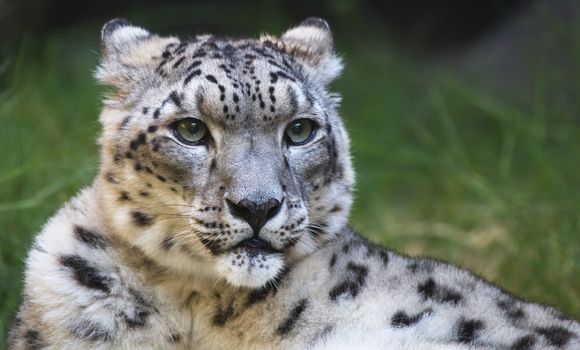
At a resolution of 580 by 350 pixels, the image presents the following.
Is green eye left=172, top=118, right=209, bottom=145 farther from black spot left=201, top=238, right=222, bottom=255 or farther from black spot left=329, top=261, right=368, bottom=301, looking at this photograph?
black spot left=329, top=261, right=368, bottom=301

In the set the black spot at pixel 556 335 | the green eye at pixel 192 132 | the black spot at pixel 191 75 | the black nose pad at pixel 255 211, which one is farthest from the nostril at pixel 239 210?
the black spot at pixel 556 335

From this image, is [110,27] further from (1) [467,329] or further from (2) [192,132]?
(1) [467,329]

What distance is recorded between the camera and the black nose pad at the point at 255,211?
3766 mm

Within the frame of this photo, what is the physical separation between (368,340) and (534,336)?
2.18 feet

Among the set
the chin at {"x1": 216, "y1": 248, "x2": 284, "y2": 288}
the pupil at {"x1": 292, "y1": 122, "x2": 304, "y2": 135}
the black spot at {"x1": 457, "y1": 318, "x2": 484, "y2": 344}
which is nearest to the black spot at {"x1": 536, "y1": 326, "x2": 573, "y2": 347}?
the black spot at {"x1": 457, "y1": 318, "x2": 484, "y2": 344}

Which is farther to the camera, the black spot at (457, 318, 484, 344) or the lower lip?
the black spot at (457, 318, 484, 344)

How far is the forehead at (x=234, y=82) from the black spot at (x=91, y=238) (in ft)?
2.16

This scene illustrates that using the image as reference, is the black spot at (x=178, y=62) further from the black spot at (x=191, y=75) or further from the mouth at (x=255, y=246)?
the mouth at (x=255, y=246)

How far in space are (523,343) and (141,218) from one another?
160cm

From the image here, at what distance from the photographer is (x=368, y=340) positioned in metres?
3.99

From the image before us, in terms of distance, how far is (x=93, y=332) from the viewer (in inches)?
159

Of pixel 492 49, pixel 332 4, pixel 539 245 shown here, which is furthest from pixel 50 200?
pixel 492 49

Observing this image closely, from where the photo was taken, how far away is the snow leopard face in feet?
12.7

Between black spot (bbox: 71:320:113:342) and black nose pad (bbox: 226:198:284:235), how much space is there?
2.41 feet
